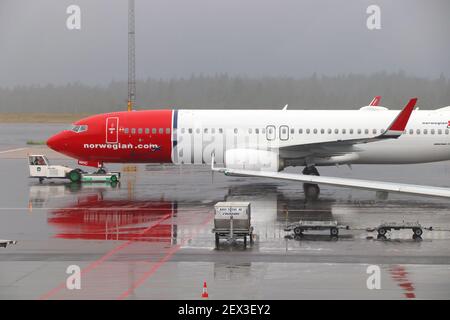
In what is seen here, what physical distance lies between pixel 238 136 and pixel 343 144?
541 cm

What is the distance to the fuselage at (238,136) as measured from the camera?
121 feet

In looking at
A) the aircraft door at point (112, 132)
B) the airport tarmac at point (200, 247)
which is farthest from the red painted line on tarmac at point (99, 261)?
the aircraft door at point (112, 132)

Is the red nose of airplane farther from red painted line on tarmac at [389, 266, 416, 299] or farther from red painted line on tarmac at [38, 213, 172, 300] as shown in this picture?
red painted line on tarmac at [389, 266, 416, 299]

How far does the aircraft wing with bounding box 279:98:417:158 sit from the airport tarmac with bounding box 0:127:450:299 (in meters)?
2.02

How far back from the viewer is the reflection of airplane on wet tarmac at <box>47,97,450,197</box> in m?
36.7

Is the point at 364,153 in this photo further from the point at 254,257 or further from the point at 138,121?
the point at 254,257

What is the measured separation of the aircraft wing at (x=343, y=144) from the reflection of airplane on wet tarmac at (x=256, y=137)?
0.05m

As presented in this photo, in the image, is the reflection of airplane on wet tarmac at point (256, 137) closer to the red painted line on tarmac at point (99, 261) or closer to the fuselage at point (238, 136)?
the fuselage at point (238, 136)

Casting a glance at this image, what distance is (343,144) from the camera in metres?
36.1

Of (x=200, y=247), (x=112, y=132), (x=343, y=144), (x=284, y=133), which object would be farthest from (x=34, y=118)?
(x=200, y=247)

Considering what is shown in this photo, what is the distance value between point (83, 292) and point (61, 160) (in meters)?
39.1

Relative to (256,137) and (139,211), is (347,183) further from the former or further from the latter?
(256,137)

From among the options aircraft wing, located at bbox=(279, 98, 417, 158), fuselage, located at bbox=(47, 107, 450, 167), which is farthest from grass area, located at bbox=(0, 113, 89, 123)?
aircraft wing, located at bbox=(279, 98, 417, 158)

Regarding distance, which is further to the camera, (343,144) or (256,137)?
(256,137)
